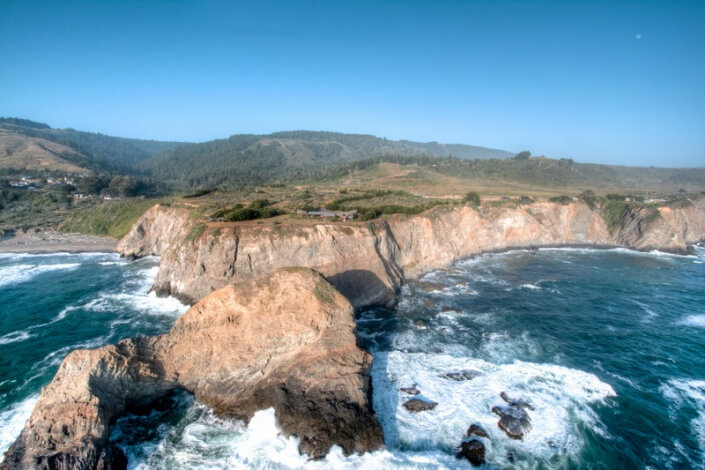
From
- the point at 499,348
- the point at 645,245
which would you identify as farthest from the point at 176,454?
the point at 645,245

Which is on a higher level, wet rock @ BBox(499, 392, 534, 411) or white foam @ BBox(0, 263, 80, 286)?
wet rock @ BBox(499, 392, 534, 411)

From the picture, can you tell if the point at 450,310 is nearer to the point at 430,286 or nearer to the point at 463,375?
the point at 430,286

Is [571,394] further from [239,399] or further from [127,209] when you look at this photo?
[127,209]

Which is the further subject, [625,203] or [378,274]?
[625,203]

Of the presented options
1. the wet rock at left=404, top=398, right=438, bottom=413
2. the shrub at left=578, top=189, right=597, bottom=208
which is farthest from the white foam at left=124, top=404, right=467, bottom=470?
the shrub at left=578, top=189, right=597, bottom=208

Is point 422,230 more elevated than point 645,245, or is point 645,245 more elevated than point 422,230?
point 422,230

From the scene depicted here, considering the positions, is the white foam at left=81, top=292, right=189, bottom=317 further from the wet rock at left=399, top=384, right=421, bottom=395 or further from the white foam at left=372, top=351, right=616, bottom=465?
the wet rock at left=399, top=384, right=421, bottom=395

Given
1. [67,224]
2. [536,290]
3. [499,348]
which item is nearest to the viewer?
[499,348]

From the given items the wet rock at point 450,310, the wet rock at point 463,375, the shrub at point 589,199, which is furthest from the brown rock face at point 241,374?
the shrub at point 589,199
